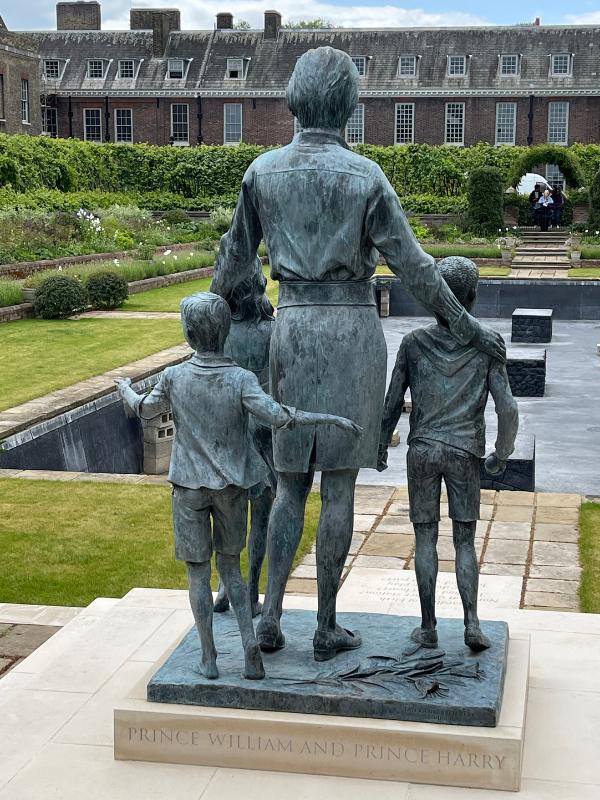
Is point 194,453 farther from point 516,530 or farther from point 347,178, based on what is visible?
point 516,530

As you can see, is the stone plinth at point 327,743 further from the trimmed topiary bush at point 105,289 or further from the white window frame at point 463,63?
the white window frame at point 463,63

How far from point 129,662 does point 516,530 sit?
389 centimetres

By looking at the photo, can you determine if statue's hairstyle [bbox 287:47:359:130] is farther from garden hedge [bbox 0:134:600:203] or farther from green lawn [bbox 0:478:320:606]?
garden hedge [bbox 0:134:600:203]

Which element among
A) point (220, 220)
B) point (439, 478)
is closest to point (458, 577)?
point (439, 478)

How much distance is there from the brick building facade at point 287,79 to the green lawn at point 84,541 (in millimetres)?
45926

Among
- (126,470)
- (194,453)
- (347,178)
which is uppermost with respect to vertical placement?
(347,178)

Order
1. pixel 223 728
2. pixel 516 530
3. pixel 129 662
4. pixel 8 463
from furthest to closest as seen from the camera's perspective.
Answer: pixel 8 463 → pixel 516 530 → pixel 129 662 → pixel 223 728

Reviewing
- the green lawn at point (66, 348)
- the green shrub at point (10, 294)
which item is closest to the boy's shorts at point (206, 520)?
the green lawn at point (66, 348)

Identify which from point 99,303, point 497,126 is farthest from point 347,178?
point 497,126

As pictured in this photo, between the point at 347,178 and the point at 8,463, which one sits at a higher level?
the point at 347,178

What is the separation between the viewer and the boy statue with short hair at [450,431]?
16.3 feet

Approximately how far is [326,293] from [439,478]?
96cm

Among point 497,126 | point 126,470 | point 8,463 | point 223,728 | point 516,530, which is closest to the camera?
point 223,728

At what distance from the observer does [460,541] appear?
509cm
